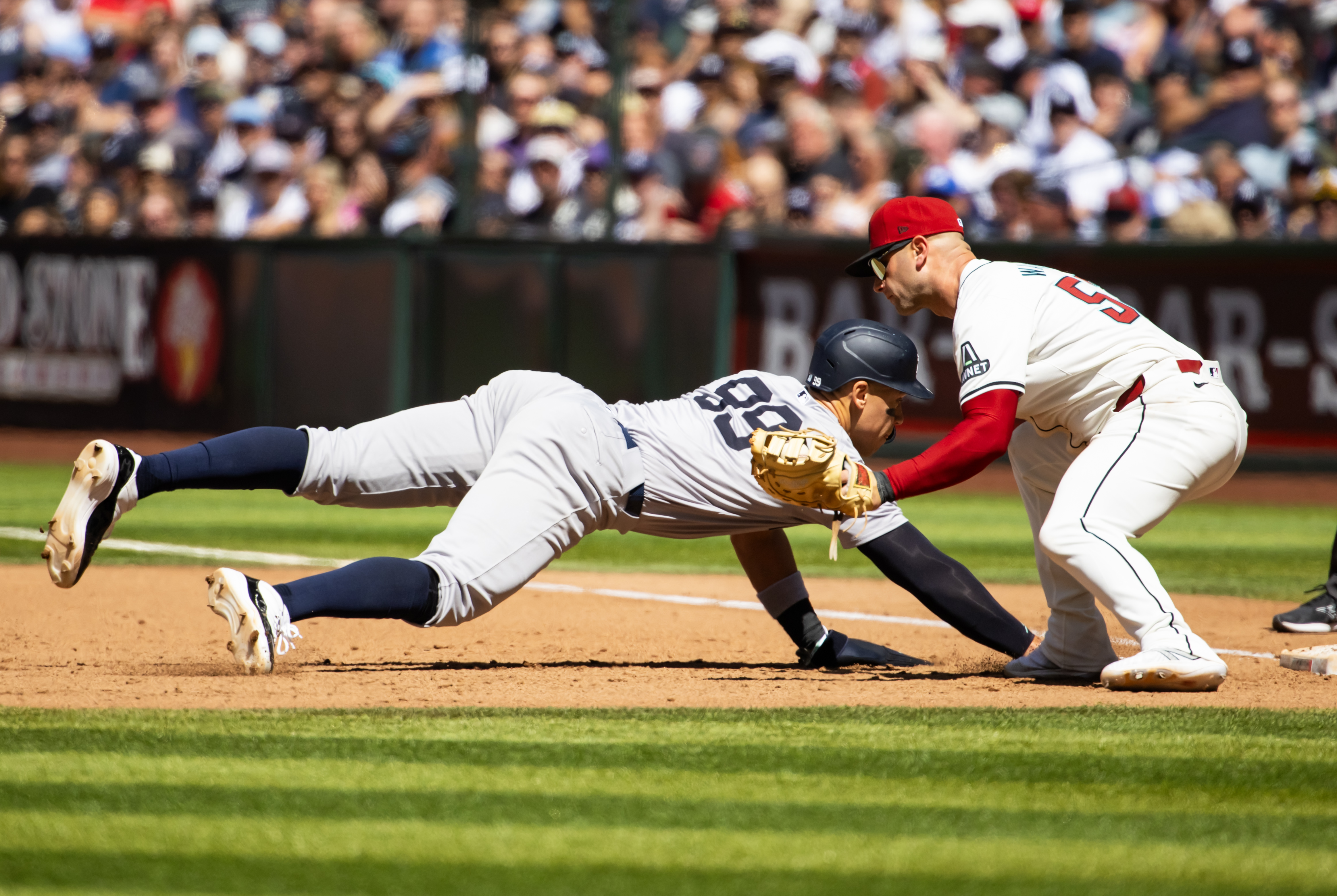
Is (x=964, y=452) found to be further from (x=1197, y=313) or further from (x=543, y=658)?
(x=1197, y=313)

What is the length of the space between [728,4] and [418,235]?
3593 millimetres

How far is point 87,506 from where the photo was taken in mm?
4203

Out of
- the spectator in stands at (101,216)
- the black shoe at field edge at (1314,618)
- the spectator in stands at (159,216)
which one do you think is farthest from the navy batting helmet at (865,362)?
the spectator in stands at (101,216)

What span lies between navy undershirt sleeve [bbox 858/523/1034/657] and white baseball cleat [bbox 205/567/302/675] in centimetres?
152

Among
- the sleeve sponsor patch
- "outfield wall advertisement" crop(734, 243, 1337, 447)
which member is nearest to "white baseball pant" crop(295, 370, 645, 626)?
the sleeve sponsor patch

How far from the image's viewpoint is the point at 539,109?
12.8m

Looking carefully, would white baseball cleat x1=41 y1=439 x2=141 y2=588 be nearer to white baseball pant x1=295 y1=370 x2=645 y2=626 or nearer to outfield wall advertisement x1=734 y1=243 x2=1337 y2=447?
white baseball pant x1=295 y1=370 x2=645 y2=626

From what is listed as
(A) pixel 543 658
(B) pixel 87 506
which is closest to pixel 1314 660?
(A) pixel 543 658

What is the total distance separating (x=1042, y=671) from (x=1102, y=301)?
3.62ft

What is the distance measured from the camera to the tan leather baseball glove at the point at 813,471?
3.88 m

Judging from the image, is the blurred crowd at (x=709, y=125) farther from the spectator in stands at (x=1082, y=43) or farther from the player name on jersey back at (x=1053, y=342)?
the player name on jersey back at (x=1053, y=342)

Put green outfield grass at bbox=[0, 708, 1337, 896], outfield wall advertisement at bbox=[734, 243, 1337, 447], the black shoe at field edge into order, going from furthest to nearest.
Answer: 1. outfield wall advertisement at bbox=[734, 243, 1337, 447]
2. the black shoe at field edge
3. green outfield grass at bbox=[0, 708, 1337, 896]

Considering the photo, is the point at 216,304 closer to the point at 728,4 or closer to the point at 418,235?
the point at 418,235

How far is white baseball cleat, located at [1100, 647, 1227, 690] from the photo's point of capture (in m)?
4.07
